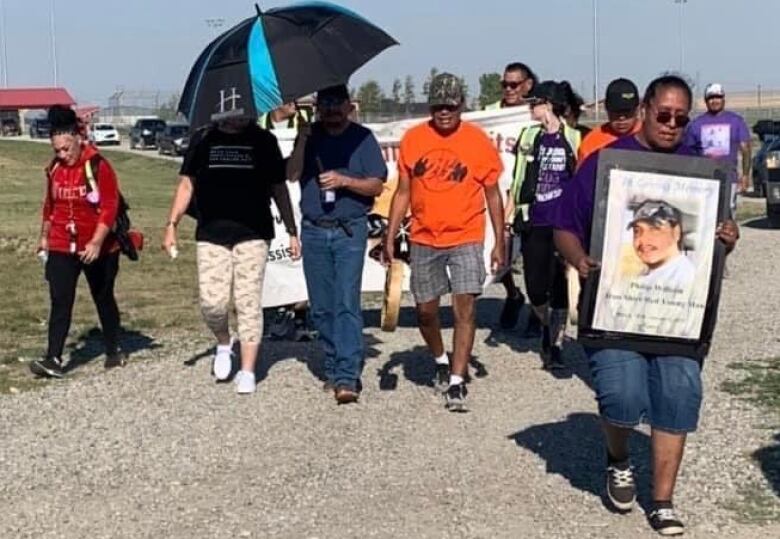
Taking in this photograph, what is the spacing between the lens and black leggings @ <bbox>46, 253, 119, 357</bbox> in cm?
983

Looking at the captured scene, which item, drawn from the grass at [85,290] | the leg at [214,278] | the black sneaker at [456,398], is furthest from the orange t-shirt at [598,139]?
the grass at [85,290]

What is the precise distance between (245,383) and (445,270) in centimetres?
141

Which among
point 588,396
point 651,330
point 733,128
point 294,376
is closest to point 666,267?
point 651,330

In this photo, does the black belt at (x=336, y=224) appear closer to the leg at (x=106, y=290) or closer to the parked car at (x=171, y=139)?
the leg at (x=106, y=290)

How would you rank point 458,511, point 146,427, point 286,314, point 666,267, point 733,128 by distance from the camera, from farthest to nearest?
1. point 733,128
2. point 286,314
3. point 146,427
4. point 458,511
5. point 666,267

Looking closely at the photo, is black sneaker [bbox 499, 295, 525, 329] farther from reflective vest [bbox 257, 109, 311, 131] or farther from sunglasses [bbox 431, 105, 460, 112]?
sunglasses [bbox 431, 105, 460, 112]

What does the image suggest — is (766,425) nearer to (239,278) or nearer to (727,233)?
(727,233)

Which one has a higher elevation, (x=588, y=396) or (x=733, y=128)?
(x=733, y=128)

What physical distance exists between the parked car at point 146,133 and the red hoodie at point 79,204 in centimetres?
5981

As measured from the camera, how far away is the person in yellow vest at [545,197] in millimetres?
9516

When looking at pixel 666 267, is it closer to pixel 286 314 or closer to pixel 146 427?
pixel 146 427

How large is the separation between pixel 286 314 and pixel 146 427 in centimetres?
350

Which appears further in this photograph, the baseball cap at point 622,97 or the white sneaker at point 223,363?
the white sneaker at point 223,363

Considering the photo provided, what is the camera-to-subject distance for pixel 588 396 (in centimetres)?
862
